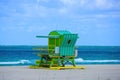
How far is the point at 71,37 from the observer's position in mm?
30797

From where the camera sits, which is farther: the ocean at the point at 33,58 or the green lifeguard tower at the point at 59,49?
the ocean at the point at 33,58

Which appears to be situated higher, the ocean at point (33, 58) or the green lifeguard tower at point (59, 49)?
the green lifeguard tower at point (59, 49)

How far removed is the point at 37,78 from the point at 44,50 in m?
7.31

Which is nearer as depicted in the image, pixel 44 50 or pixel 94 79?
Result: pixel 94 79

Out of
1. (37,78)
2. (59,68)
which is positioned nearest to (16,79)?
(37,78)

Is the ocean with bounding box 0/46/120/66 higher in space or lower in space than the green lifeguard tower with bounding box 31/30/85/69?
lower

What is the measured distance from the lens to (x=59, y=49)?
3077 cm

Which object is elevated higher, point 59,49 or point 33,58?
point 59,49

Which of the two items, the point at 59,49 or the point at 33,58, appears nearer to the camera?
the point at 59,49

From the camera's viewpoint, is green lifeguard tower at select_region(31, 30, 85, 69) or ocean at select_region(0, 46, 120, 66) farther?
ocean at select_region(0, 46, 120, 66)

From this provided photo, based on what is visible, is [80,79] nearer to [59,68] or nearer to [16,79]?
[16,79]

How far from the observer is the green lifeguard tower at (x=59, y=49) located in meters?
30.7

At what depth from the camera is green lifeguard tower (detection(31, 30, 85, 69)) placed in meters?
30.7

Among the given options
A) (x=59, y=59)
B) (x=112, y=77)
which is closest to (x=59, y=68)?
(x=59, y=59)
